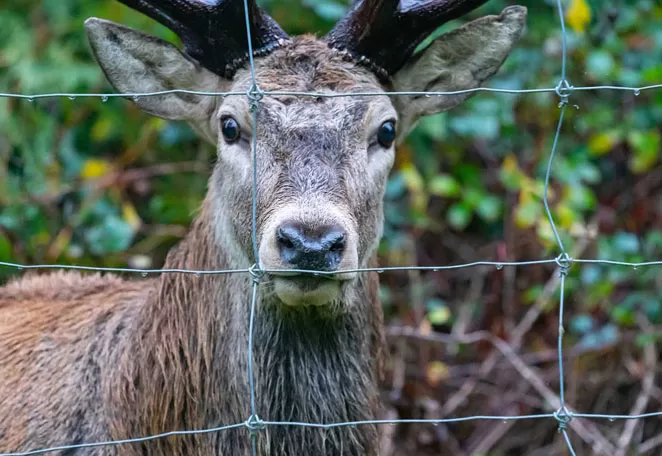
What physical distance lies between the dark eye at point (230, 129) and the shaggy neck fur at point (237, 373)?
444mm

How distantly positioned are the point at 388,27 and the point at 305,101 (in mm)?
483

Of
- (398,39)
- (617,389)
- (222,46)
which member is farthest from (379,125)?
(617,389)

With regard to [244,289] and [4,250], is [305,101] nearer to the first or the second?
[244,289]

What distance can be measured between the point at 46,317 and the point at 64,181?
8.12 ft

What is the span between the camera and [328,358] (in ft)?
11.8

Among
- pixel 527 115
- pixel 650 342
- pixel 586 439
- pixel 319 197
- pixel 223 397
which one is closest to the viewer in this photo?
pixel 319 197

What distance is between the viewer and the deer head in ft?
10.4

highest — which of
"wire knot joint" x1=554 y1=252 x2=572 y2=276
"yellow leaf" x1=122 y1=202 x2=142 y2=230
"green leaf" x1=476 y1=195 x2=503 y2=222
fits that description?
"green leaf" x1=476 y1=195 x2=503 y2=222

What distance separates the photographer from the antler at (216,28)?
360 cm

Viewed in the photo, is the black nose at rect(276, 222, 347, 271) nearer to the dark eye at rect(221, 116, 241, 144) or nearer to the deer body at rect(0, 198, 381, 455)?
the deer body at rect(0, 198, 381, 455)

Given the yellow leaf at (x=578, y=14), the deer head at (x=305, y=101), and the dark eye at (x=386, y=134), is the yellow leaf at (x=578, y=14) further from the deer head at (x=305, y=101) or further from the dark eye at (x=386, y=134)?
the dark eye at (x=386, y=134)

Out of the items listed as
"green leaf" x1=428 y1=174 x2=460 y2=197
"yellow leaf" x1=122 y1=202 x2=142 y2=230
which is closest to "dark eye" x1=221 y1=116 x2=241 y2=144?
"yellow leaf" x1=122 y1=202 x2=142 y2=230

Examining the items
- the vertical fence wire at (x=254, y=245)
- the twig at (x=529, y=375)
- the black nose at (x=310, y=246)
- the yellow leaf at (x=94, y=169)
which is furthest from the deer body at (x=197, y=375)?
the yellow leaf at (x=94, y=169)

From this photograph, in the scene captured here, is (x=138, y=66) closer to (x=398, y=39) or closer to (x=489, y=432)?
(x=398, y=39)
